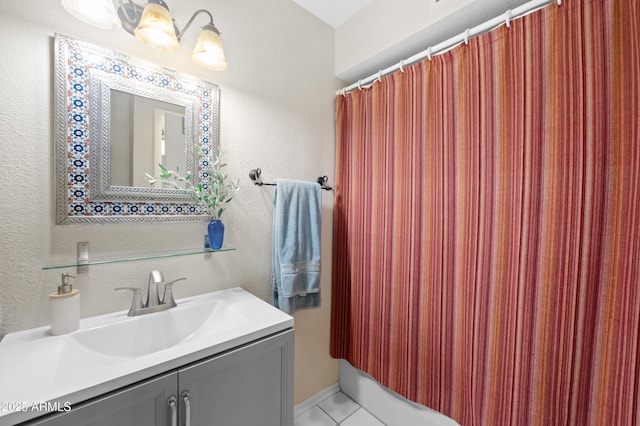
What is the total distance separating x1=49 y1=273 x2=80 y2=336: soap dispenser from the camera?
0.81 meters

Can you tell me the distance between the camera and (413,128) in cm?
130

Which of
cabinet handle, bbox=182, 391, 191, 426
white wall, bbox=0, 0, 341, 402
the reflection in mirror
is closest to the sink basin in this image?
white wall, bbox=0, 0, 341, 402

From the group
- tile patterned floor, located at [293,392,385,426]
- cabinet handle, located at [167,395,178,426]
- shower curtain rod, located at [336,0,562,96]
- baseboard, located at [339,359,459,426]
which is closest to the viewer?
cabinet handle, located at [167,395,178,426]

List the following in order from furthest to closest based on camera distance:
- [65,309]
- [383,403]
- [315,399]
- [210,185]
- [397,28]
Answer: [315,399] < [383,403] < [397,28] < [210,185] < [65,309]

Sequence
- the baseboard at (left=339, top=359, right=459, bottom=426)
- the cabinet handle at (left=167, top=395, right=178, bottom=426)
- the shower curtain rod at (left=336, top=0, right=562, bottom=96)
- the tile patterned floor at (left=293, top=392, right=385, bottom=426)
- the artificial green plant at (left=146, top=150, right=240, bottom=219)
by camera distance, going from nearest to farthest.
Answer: the cabinet handle at (left=167, top=395, right=178, bottom=426), the shower curtain rod at (left=336, top=0, right=562, bottom=96), the artificial green plant at (left=146, top=150, right=240, bottom=219), the baseboard at (left=339, top=359, right=459, bottom=426), the tile patterned floor at (left=293, top=392, right=385, bottom=426)

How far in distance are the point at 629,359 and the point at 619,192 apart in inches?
19.9

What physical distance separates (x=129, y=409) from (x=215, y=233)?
623mm

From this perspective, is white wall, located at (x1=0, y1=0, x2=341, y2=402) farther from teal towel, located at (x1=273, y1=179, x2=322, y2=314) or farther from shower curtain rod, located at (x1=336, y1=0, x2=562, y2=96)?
shower curtain rod, located at (x1=336, y1=0, x2=562, y2=96)

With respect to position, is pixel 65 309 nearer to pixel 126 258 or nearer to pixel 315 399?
pixel 126 258

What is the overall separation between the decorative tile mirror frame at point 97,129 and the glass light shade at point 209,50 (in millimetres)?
121

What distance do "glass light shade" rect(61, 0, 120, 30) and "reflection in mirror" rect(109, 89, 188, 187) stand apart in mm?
212

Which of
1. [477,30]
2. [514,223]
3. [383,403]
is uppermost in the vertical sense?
[477,30]

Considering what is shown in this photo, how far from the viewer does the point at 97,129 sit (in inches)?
36.4

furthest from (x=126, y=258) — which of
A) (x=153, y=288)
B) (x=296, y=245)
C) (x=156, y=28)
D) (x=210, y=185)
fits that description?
(x=156, y=28)
